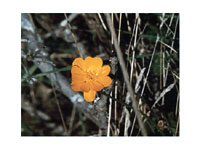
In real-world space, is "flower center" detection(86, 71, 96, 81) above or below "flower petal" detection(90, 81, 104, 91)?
above

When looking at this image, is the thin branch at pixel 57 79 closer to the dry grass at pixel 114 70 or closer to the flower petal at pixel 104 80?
the dry grass at pixel 114 70

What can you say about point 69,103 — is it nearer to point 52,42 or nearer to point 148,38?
point 52,42

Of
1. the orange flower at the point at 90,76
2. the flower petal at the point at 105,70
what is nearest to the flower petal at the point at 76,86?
the orange flower at the point at 90,76

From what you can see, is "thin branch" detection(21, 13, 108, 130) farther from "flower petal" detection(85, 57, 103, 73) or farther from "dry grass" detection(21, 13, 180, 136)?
"flower petal" detection(85, 57, 103, 73)

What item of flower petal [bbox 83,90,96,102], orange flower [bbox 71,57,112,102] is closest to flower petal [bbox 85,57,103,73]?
orange flower [bbox 71,57,112,102]

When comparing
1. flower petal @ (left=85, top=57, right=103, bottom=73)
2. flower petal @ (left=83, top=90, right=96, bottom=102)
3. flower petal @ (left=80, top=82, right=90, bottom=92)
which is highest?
flower petal @ (left=85, top=57, right=103, bottom=73)

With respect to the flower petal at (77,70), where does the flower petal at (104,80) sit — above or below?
below

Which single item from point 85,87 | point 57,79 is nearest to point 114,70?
point 85,87
